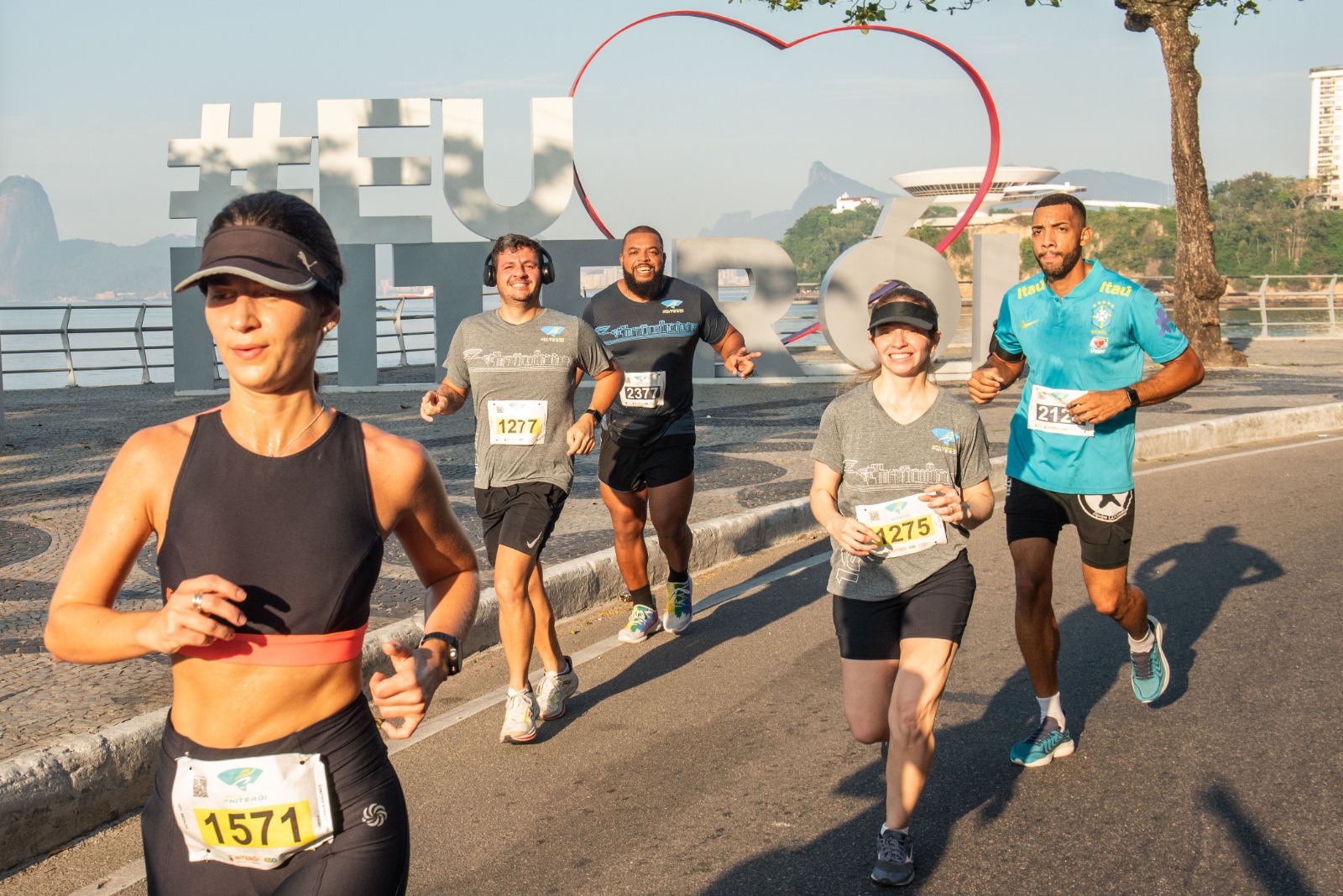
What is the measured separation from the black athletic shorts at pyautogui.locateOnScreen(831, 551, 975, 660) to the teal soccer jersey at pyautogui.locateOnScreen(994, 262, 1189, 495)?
45.8 inches

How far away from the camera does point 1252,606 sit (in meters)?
7.21

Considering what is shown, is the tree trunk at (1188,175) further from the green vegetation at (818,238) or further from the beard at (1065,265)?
the green vegetation at (818,238)

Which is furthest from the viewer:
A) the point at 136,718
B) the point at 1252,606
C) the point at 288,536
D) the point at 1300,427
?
the point at 1300,427

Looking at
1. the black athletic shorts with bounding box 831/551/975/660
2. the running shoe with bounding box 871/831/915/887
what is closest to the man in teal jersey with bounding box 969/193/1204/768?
the black athletic shorts with bounding box 831/551/975/660

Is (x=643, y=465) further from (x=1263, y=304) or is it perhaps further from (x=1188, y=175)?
(x=1263, y=304)

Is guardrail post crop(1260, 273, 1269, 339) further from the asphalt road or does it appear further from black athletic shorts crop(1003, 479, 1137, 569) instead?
black athletic shorts crop(1003, 479, 1137, 569)

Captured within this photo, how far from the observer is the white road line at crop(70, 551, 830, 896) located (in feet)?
13.1

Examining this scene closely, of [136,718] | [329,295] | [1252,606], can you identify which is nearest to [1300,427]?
[1252,606]

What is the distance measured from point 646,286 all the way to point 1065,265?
2416 millimetres

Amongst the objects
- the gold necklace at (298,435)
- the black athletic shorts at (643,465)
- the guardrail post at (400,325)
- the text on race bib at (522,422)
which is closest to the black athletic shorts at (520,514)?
the text on race bib at (522,422)

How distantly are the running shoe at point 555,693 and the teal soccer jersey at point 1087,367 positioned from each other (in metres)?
2.12

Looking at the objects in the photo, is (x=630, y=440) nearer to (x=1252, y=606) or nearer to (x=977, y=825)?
(x=977, y=825)

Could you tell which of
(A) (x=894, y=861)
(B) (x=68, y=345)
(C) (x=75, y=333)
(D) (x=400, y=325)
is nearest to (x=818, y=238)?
(D) (x=400, y=325)

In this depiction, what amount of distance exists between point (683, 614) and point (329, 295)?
492 cm
